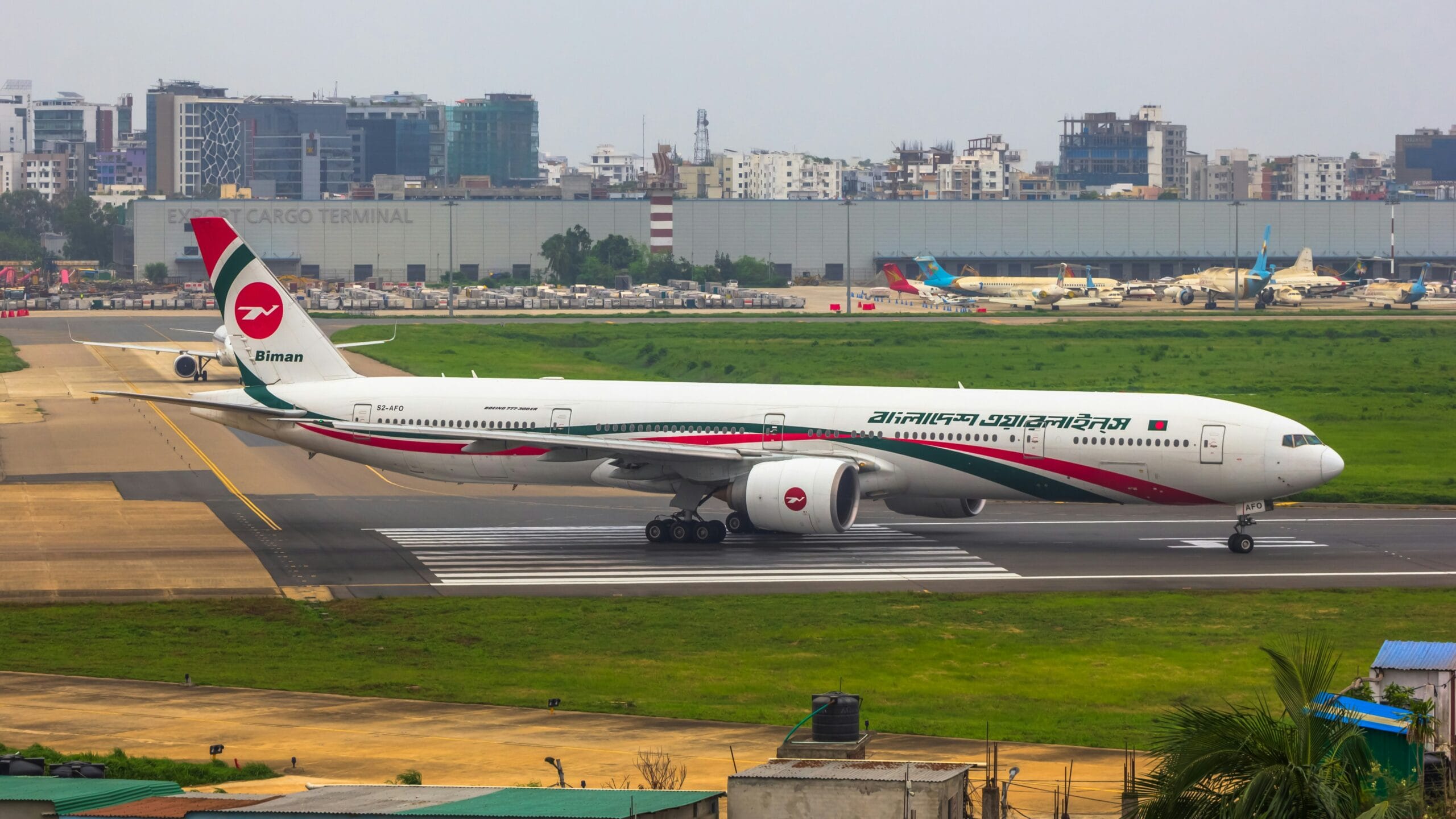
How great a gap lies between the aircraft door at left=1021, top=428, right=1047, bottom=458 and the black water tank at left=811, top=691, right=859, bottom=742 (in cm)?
2530

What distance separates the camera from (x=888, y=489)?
46938 millimetres

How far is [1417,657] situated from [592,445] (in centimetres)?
2775

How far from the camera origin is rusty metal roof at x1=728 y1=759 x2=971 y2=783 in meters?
17.8

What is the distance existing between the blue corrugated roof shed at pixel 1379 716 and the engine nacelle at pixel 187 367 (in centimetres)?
8048

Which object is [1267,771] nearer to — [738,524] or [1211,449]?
[1211,449]

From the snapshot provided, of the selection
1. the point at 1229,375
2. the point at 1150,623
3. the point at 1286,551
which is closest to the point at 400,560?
the point at 1150,623

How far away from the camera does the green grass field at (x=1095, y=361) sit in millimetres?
70938

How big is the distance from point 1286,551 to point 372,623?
25.4 metres

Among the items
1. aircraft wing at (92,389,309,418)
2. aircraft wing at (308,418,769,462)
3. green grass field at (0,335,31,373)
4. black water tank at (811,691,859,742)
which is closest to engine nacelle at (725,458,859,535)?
aircraft wing at (308,418,769,462)

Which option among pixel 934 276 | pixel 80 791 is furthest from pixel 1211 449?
pixel 934 276

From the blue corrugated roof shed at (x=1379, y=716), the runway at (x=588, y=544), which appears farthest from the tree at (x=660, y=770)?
the runway at (x=588, y=544)

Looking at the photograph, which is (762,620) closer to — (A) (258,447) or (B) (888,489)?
(B) (888,489)

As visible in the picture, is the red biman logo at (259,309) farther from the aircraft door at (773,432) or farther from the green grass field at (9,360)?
the green grass field at (9,360)

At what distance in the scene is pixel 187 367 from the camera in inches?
3565
